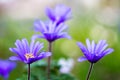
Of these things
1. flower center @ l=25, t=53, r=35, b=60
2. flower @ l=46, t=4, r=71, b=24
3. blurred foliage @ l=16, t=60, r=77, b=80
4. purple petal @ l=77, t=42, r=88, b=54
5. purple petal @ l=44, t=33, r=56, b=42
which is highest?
flower @ l=46, t=4, r=71, b=24

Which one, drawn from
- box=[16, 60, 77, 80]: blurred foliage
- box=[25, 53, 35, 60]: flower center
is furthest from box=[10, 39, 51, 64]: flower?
box=[16, 60, 77, 80]: blurred foliage

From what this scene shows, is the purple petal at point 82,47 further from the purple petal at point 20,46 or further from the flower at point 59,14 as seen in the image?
the flower at point 59,14

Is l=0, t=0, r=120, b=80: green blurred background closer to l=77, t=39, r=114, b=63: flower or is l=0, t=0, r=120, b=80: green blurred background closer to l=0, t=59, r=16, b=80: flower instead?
l=0, t=59, r=16, b=80: flower

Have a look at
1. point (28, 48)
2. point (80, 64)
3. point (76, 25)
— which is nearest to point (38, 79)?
point (28, 48)

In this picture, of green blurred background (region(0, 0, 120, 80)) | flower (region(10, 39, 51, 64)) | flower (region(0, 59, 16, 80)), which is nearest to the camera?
flower (region(10, 39, 51, 64))

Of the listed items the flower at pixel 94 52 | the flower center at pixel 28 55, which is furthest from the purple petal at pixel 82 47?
the flower center at pixel 28 55

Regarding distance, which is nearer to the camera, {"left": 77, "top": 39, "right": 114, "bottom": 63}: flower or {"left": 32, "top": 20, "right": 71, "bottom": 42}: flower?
{"left": 77, "top": 39, "right": 114, "bottom": 63}: flower
